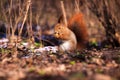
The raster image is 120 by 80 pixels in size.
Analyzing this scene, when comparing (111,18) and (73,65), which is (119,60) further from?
(111,18)

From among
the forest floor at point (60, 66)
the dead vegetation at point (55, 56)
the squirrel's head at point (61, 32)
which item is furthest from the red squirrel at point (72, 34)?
the forest floor at point (60, 66)

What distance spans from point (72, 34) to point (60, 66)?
246 cm

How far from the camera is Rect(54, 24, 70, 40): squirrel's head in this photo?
27.4ft

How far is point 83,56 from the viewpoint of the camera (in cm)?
719

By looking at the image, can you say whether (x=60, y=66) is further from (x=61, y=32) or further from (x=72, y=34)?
(x=72, y=34)

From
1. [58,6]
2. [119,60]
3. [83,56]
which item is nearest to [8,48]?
[83,56]

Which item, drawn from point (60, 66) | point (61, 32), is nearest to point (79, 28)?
point (61, 32)

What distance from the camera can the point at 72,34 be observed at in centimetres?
851

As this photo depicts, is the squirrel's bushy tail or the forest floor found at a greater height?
the squirrel's bushy tail

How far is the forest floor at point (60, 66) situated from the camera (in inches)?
207

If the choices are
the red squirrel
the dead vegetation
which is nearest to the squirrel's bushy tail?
the red squirrel

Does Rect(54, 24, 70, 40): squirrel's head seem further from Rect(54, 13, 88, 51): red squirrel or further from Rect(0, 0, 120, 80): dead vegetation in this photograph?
Rect(0, 0, 120, 80): dead vegetation

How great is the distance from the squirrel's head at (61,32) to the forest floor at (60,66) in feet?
2.35

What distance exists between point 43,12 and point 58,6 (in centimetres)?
119
